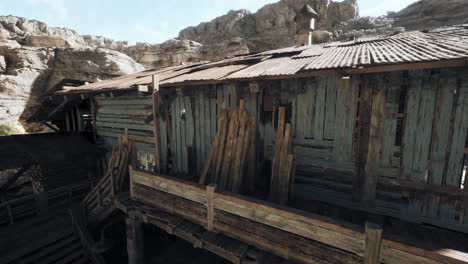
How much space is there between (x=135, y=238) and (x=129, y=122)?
194 inches

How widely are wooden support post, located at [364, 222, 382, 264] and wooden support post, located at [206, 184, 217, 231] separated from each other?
2833mm

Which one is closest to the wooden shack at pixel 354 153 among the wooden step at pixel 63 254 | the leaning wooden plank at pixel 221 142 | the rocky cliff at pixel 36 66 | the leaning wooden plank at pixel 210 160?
the leaning wooden plank at pixel 221 142

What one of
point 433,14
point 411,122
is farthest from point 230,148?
point 433,14

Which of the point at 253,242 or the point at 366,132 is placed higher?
the point at 366,132

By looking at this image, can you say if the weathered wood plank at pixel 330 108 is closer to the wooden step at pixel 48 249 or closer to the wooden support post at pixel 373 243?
the wooden support post at pixel 373 243

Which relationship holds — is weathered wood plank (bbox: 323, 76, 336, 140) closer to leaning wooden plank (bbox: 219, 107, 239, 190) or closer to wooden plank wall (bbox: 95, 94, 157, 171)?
leaning wooden plank (bbox: 219, 107, 239, 190)

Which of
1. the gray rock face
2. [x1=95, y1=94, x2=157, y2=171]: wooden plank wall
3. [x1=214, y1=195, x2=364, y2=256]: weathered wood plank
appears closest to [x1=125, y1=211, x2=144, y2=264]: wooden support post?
[x1=95, y1=94, x2=157, y2=171]: wooden plank wall

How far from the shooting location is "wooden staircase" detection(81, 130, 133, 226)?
23.3ft

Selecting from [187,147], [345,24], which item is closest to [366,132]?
[187,147]

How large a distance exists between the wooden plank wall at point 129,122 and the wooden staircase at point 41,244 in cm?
344

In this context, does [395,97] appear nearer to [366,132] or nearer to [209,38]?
[366,132]

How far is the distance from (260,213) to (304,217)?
82 cm

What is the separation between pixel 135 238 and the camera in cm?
632

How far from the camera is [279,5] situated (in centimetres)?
3972
